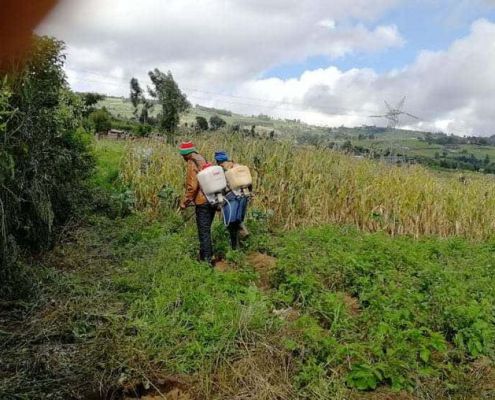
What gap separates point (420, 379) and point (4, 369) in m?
3.13

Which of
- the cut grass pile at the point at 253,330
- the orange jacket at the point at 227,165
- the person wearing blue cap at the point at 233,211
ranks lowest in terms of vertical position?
the cut grass pile at the point at 253,330

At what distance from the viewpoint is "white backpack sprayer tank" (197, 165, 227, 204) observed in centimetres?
657

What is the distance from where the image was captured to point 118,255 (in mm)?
7023

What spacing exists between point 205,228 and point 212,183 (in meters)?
0.72

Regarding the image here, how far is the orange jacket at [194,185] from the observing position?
6836 millimetres

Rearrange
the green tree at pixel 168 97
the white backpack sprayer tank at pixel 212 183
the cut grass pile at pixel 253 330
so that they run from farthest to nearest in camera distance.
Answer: the green tree at pixel 168 97, the white backpack sprayer tank at pixel 212 183, the cut grass pile at pixel 253 330

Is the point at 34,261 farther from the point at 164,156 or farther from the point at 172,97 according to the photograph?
the point at 172,97

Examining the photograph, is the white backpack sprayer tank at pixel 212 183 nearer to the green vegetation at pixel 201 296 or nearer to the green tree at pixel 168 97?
the green vegetation at pixel 201 296

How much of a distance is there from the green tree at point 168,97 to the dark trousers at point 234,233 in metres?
31.0

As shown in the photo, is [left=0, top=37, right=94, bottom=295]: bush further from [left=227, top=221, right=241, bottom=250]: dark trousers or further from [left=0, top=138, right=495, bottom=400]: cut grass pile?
[left=227, top=221, right=241, bottom=250]: dark trousers

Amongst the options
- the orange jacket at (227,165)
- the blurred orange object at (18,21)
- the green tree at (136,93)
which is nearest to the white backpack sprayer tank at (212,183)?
the orange jacket at (227,165)

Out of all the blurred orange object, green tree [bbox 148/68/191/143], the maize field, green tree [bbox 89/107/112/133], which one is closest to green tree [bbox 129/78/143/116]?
green tree [bbox 148/68/191/143]

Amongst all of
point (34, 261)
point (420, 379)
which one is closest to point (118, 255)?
point (34, 261)

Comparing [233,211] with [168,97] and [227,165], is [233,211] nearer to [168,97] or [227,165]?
[227,165]
